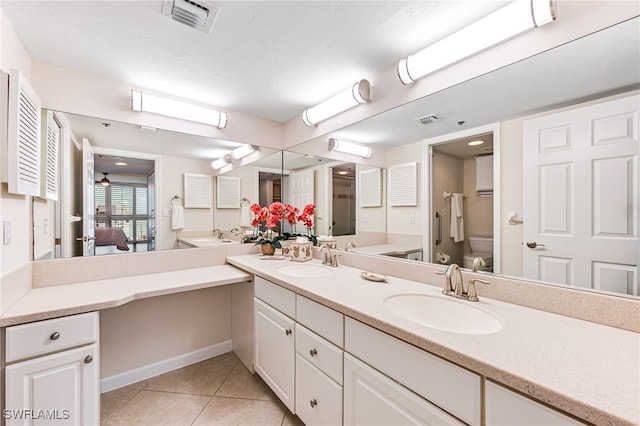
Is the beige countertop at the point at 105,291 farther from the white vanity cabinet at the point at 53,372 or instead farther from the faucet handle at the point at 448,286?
the faucet handle at the point at 448,286

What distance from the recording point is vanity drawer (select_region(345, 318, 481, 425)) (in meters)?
0.72

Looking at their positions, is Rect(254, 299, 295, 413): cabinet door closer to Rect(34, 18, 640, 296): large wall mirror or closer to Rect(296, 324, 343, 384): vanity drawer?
Rect(296, 324, 343, 384): vanity drawer

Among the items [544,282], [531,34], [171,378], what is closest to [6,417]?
[171,378]

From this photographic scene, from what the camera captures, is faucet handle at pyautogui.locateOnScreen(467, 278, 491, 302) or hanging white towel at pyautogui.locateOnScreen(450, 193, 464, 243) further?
hanging white towel at pyautogui.locateOnScreen(450, 193, 464, 243)

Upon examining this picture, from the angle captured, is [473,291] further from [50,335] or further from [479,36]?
[50,335]

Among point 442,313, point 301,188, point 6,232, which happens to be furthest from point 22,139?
point 442,313

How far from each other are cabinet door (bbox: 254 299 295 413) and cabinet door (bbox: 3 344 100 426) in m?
0.85

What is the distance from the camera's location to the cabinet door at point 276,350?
1.46m

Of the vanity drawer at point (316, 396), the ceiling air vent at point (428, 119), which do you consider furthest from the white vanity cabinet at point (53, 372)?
the ceiling air vent at point (428, 119)

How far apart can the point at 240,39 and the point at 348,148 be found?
101 cm

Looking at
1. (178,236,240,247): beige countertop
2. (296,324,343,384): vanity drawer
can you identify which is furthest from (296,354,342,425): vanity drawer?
(178,236,240,247): beige countertop

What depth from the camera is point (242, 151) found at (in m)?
2.40

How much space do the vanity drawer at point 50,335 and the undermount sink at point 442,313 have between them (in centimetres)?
143

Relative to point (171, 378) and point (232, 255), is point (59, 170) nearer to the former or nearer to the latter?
point (232, 255)
